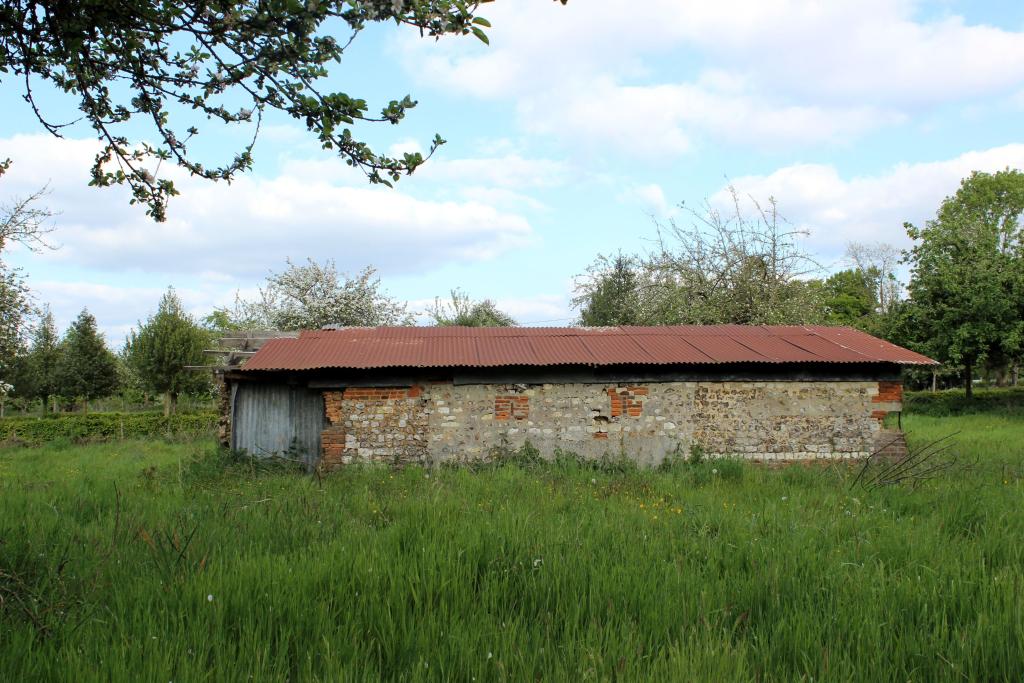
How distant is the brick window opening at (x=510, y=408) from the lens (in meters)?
11.9

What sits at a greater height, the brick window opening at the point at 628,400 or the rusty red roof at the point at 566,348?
the rusty red roof at the point at 566,348

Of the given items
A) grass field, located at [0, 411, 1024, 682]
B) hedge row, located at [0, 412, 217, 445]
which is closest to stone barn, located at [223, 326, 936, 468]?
grass field, located at [0, 411, 1024, 682]

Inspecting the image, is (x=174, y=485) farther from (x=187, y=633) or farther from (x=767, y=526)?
(x=767, y=526)

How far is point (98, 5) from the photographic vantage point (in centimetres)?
441

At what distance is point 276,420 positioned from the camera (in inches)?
501

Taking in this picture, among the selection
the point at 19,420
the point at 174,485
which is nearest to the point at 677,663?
the point at 174,485

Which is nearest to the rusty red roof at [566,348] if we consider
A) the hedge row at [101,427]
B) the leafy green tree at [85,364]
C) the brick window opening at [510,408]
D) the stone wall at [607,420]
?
the stone wall at [607,420]

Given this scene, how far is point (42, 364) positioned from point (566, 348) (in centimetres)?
2975

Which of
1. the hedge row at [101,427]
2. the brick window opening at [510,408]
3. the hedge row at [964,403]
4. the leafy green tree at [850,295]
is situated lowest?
the hedge row at [101,427]

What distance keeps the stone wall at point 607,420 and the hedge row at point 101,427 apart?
44.8ft

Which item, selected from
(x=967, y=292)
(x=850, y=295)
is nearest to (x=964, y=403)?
(x=967, y=292)

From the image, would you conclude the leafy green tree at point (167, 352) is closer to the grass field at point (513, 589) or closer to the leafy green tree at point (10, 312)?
the leafy green tree at point (10, 312)

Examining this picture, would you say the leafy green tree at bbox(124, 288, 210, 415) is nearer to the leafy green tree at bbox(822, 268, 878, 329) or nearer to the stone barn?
the stone barn

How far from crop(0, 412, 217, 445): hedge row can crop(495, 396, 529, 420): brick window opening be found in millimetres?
15047
